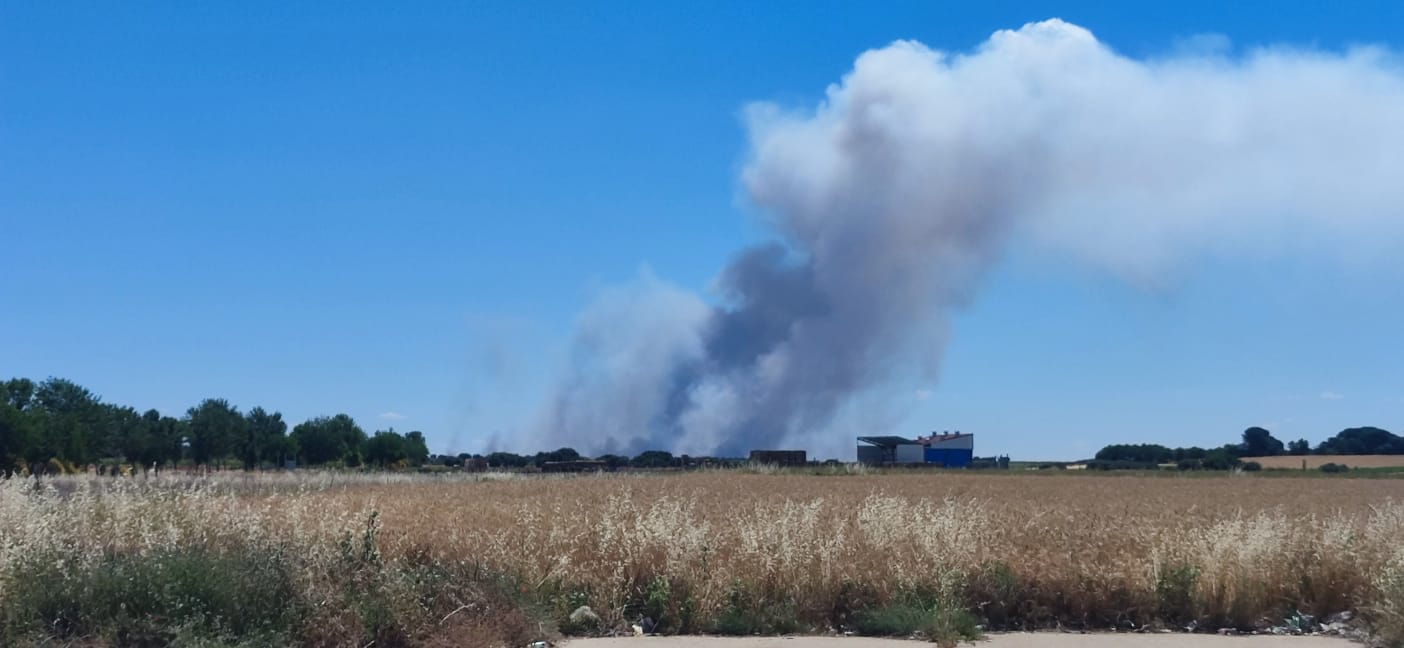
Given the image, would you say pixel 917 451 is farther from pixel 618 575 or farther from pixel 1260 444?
pixel 618 575

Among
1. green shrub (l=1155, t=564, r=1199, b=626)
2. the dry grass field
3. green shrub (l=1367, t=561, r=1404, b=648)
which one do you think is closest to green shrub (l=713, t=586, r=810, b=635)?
the dry grass field

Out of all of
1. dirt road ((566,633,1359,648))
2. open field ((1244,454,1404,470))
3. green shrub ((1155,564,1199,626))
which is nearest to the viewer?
dirt road ((566,633,1359,648))

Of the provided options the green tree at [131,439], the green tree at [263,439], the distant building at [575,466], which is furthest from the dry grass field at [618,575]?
the green tree at [263,439]

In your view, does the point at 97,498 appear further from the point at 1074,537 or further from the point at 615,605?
the point at 1074,537

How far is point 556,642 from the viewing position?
12484mm

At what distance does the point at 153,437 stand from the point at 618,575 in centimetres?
9170

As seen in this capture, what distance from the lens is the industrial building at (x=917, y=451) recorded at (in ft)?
351

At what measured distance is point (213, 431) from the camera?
10100cm

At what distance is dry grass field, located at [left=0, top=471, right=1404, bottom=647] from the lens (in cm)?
1113

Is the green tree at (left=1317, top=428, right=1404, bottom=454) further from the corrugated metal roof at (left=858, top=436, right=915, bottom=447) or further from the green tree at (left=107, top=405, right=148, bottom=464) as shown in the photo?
the green tree at (left=107, top=405, right=148, bottom=464)

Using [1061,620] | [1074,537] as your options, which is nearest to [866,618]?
[1061,620]

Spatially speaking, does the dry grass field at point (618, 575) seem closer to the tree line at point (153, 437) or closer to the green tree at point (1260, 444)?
the tree line at point (153, 437)

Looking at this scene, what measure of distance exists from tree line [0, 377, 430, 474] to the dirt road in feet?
214

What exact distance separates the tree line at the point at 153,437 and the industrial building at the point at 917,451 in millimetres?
53468
